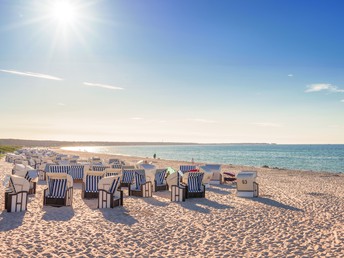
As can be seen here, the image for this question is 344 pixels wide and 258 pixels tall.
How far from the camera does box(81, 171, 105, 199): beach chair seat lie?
1229cm

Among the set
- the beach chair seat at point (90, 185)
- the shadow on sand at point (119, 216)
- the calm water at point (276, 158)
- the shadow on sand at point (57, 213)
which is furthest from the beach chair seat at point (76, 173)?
the calm water at point (276, 158)

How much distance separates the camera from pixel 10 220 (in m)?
8.66

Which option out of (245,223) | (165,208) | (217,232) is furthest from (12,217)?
(245,223)

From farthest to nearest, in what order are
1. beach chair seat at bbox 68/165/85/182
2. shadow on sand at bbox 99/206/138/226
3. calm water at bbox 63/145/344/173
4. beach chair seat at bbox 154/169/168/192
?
calm water at bbox 63/145/344/173 → beach chair seat at bbox 68/165/85/182 → beach chair seat at bbox 154/169/168/192 → shadow on sand at bbox 99/206/138/226

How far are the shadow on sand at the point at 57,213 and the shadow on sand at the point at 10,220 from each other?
0.62m

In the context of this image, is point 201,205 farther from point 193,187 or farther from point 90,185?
point 90,185

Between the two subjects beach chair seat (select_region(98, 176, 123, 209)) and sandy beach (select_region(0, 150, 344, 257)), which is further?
beach chair seat (select_region(98, 176, 123, 209))

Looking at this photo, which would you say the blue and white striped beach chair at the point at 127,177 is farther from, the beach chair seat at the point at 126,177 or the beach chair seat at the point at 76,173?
the beach chair seat at the point at 76,173

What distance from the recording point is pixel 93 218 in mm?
9195

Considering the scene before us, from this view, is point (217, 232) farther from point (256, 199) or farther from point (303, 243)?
point (256, 199)

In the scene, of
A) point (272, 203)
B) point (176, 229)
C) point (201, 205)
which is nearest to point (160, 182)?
point (201, 205)

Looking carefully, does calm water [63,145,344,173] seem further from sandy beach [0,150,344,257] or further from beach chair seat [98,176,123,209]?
beach chair seat [98,176,123,209]

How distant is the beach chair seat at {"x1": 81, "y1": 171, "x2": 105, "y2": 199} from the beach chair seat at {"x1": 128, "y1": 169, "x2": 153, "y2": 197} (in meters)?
1.37

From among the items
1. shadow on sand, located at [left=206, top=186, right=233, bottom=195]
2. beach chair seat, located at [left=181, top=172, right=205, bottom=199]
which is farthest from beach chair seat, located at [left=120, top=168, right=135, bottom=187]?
shadow on sand, located at [left=206, top=186, right=233, bottom=195]
